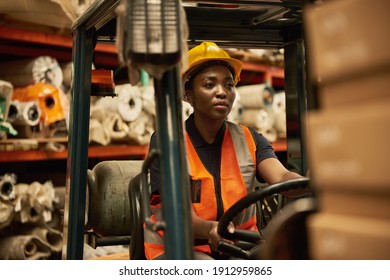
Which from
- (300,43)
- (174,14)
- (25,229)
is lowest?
(25,229)

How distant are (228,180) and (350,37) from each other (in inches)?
51.8

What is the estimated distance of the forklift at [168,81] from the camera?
97 cm

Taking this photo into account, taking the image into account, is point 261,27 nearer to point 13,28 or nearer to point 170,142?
point 170,142

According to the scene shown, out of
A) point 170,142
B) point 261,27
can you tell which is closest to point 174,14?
point 170,142

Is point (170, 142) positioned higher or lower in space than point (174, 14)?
lower

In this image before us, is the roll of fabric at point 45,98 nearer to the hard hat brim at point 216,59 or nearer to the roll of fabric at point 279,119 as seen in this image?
the hard hat brim at point 216,59

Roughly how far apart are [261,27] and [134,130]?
146cm

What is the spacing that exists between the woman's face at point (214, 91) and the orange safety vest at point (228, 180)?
0.38 ft

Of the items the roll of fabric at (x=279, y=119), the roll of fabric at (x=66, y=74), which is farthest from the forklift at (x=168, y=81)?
the roll of fabric at (x=279, y=119)

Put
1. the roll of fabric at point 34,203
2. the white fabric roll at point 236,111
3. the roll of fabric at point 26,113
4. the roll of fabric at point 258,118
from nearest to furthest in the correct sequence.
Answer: the roll of fabric at point 26,113
the roll of fabric at point 34,203
the white fabric roll at point 236,111
the roll of fabric at point 258,118

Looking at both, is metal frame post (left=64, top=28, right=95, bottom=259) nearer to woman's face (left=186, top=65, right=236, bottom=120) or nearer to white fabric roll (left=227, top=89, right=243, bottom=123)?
woman's face (left=186, top=65, right=236, bottom=120)

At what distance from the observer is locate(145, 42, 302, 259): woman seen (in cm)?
178

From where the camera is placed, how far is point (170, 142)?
1.00 m

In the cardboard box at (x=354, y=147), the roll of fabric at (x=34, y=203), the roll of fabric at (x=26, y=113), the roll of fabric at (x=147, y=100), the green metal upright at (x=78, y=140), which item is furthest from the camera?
the roll of fabric at (x=147, y=100)
